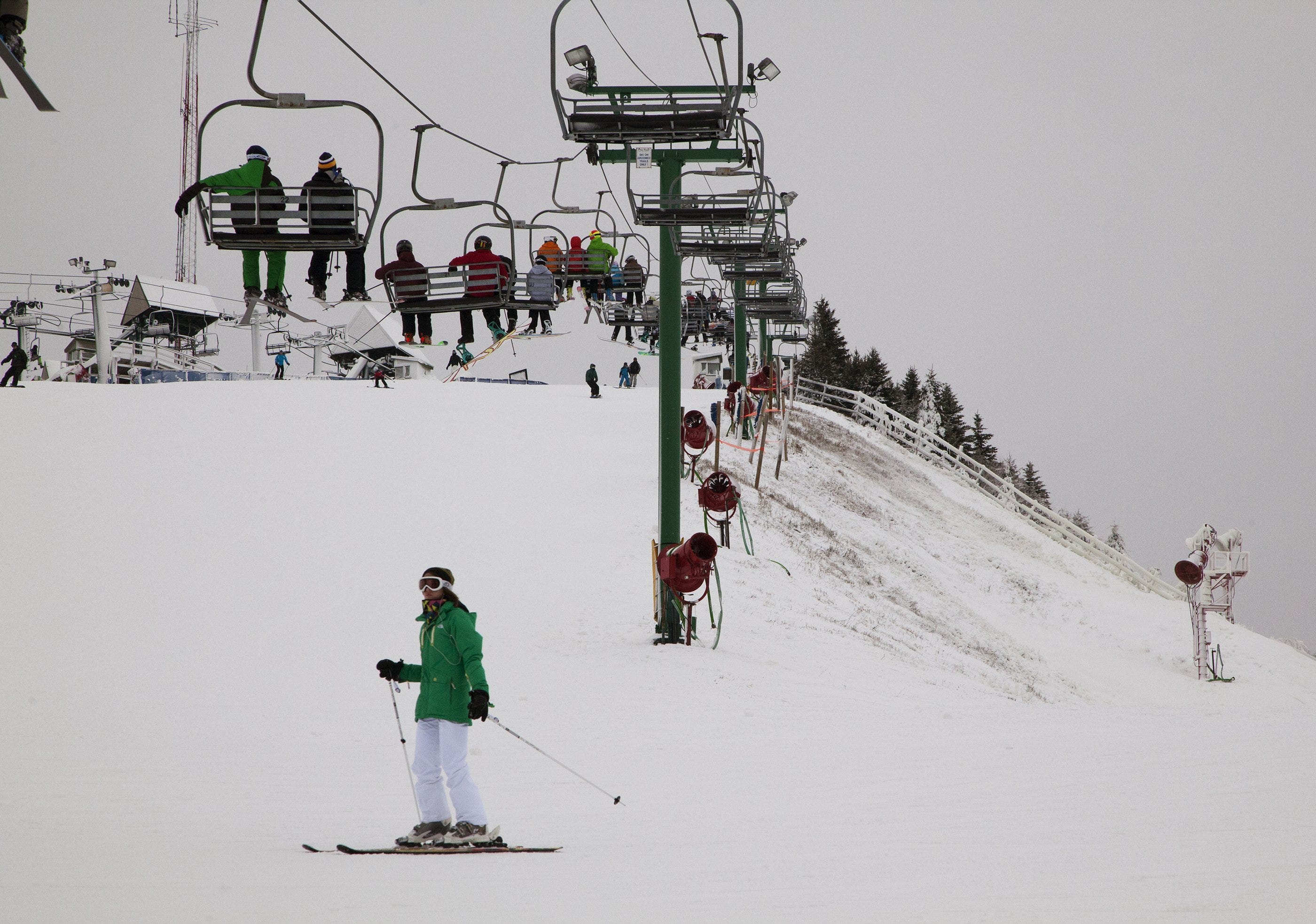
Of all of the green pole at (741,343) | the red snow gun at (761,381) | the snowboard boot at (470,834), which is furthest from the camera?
the green pole at (741,343)

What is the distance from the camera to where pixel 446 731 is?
249 inches

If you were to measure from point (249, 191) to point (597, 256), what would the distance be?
10.6 metres

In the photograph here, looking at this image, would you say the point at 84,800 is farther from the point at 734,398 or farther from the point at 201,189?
the point at 734,398

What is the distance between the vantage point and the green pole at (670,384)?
13.7 metres

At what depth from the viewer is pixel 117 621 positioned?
1341cm

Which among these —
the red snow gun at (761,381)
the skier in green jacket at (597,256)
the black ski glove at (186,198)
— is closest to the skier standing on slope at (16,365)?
the skier in green jacket at (597,256)

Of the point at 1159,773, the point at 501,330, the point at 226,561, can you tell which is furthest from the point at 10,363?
the point at 1159,773

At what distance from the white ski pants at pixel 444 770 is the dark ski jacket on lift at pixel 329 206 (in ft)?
13.6

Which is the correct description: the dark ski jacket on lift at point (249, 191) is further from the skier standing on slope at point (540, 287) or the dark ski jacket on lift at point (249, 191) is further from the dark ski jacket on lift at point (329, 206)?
the skier standing on slope at point (540, 287)

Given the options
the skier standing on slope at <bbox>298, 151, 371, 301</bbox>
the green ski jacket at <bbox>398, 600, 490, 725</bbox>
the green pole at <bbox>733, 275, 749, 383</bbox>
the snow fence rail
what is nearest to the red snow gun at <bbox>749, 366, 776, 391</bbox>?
the green pole at <bbox>733, 275, 749, 383</bbox>

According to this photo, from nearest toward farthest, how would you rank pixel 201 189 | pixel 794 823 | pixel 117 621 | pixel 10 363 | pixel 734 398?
pixel 794 823 → pixel 201 189 → pixel 117 621 → pixel 734 398 → pixel 10 363

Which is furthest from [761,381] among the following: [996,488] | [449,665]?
[449,665]

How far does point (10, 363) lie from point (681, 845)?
29.5 metres

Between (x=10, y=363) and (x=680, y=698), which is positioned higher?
(x=10, y=363)
